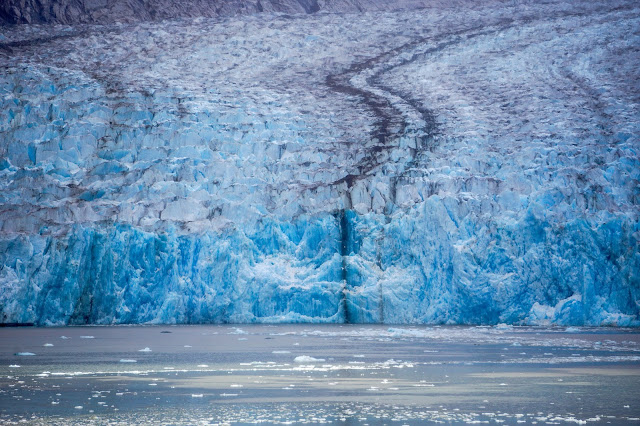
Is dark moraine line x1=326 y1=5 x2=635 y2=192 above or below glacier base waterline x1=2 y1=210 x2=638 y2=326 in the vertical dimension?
above

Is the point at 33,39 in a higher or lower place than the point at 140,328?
higher

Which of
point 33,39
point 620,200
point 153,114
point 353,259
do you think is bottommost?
point 353,259

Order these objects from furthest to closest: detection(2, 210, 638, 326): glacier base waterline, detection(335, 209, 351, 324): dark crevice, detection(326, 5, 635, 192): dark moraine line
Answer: detection(326, 5, 635, 192): dark moraine line, detection(335, 209, 351, 324): dark crevice, detection(2, 210, 638, 326): glacier base waterline

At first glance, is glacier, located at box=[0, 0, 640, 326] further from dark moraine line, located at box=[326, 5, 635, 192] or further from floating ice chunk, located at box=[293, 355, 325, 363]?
floating ice chunk, located at box=[293, 355, 325, 363]

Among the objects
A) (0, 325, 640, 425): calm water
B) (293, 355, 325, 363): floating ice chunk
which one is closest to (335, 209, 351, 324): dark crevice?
(0, 325, 640, 425): calm water

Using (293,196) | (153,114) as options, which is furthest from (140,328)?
(153,114)

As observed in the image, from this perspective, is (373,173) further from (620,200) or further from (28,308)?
(28,308)

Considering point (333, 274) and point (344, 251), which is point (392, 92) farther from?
point (333, 274)
